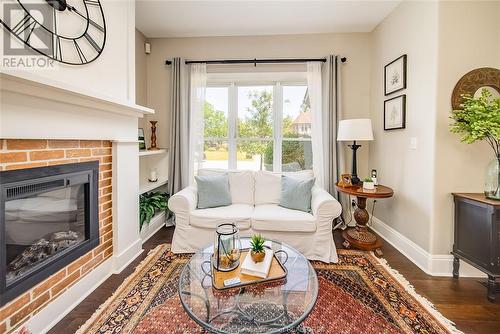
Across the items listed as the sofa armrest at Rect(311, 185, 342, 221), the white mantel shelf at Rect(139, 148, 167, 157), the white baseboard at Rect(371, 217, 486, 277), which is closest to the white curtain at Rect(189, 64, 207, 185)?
the white mantel shelf at Rect(139, 148, 167, 157)

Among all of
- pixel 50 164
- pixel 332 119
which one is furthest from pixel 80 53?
pixel 332 119

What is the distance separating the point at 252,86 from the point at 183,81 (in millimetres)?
974

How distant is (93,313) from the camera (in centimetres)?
164

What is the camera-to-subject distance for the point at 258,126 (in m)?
3.58

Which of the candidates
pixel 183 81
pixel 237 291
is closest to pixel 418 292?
pixel 237 291

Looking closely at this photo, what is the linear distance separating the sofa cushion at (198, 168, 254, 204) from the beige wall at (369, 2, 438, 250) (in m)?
1.62

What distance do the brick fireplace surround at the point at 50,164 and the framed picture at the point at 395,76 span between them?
9.72 feet

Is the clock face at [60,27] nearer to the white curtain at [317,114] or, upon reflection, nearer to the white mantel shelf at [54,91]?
the white mantel shelf at [54,91]

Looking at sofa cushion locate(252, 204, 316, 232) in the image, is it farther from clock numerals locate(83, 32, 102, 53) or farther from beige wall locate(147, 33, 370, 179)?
clock numerals locate(83, 32, 102, 53)

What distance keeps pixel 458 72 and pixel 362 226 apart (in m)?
1.67

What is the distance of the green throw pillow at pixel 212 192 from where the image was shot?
2.66 metres

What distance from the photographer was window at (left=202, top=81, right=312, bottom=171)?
354 centimetres

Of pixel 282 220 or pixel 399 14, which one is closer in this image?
pixel 282 220

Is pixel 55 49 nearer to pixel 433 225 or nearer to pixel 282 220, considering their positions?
pixel 282 220
